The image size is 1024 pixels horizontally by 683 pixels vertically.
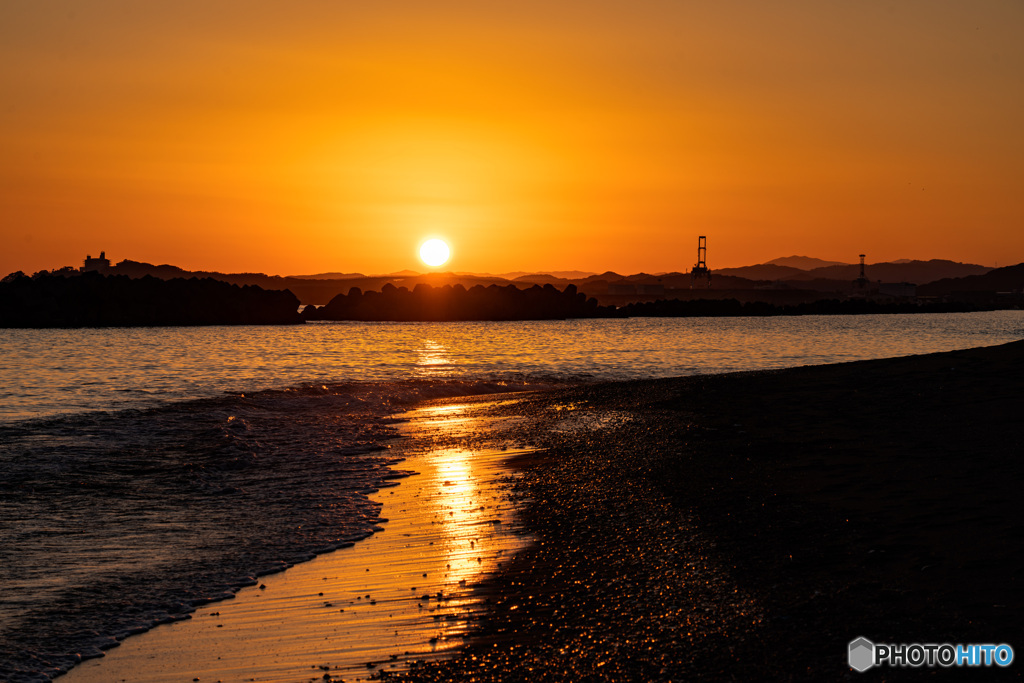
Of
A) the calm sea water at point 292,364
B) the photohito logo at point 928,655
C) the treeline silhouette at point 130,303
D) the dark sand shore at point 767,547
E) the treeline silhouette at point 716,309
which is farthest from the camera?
the treeline silhouette at point 716,309

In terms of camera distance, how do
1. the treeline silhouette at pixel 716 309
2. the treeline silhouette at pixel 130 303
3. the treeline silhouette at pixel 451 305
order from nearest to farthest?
the treeline silhouette at pixel 130 303
the treeline silhouette at pixel 451 305
the treeline silhouette at pixel 716 309

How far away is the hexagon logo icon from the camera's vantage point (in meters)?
5.38

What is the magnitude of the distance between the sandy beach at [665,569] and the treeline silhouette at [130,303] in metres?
96.6

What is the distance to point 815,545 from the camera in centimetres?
795

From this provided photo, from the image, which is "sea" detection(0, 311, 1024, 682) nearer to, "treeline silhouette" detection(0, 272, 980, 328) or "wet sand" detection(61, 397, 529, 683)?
"wet sand" detection(61, 397, 529, 683)

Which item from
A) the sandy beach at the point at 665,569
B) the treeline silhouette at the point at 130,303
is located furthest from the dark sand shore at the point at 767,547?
the treeline silhouette at the point at 130,303

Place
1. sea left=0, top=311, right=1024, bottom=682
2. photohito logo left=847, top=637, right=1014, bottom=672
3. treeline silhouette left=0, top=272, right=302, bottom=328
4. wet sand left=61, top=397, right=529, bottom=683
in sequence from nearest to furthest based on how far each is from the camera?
photohito logo left=847, top=637, right=1014, bottom=672
wet sand left=61, top=397, right=529, bottom=683
sea left=0, top=311, right=1024, bottom=682
treeline silhouette left=0, top=272, right=302, bottom=328

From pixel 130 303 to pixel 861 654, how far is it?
107 metres

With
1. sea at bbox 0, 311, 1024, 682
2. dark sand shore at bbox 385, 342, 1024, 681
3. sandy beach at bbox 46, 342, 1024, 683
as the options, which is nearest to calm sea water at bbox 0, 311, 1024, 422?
sea at bbox 0, 311, 1024, 682

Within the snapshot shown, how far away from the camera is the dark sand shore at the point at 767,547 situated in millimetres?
5824

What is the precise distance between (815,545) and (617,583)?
7.25ft

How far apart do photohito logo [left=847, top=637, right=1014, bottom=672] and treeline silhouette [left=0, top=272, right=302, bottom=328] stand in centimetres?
10486

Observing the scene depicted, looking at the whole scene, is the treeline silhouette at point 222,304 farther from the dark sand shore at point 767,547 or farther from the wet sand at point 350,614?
the wet sand at point 350,614

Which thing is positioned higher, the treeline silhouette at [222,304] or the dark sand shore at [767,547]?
the treeline silhouette at [222,304]
